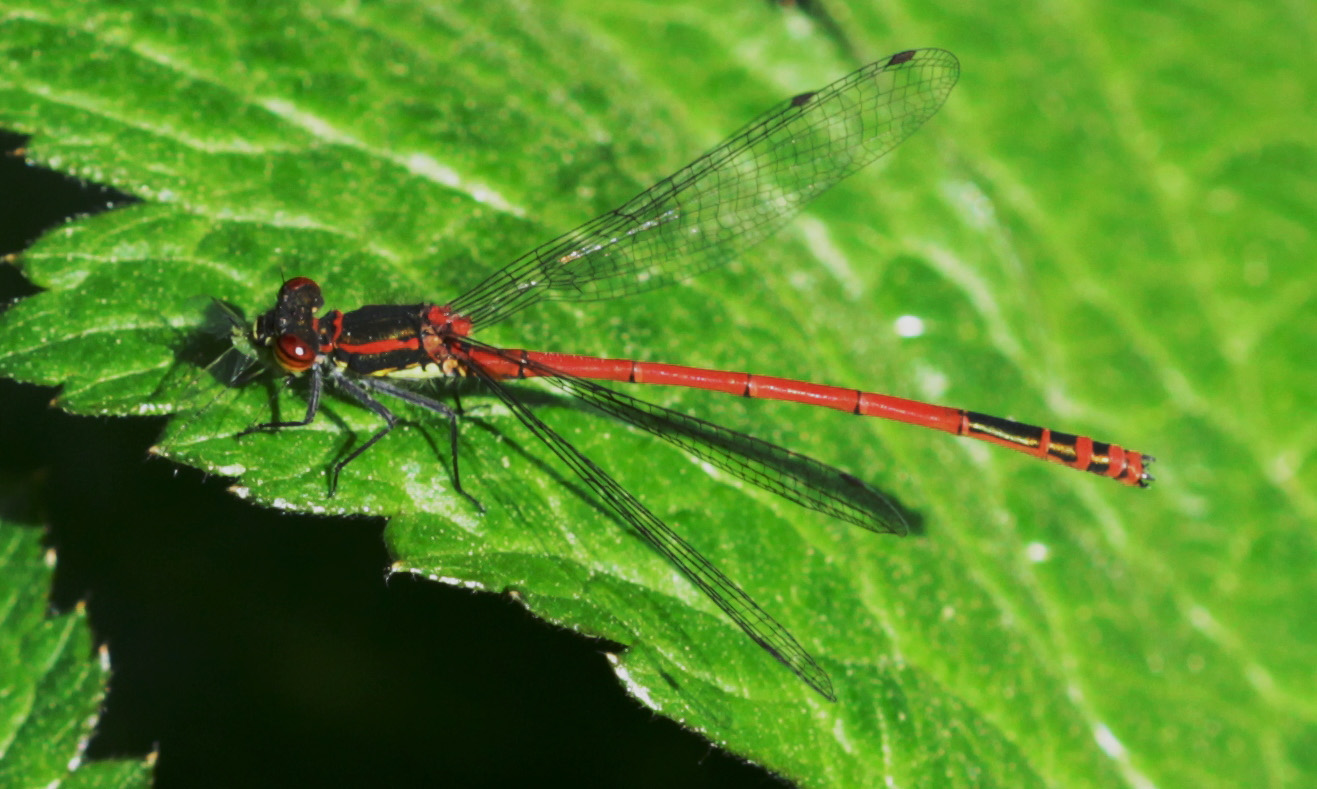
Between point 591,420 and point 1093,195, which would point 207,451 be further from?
point 1093,195

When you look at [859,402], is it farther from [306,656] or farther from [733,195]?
[306,656]

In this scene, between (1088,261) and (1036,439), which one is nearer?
(1036,439)

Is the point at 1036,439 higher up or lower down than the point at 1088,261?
lower down

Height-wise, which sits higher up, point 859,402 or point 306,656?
point 859,402

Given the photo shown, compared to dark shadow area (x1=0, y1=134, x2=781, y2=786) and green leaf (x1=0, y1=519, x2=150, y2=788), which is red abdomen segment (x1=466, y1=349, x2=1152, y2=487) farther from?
green leaf (x1=0, y1=519, x2=150, y2=788)

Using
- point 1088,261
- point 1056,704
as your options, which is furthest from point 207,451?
point 1088,261

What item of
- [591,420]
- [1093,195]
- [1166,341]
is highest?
[1093,195]

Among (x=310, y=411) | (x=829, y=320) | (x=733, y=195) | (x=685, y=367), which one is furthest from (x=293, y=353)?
(x=829, y=320)

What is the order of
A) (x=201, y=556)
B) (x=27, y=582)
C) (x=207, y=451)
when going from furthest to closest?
(x=201, y=556), (x=27, y=582), (x=207, y=451)
